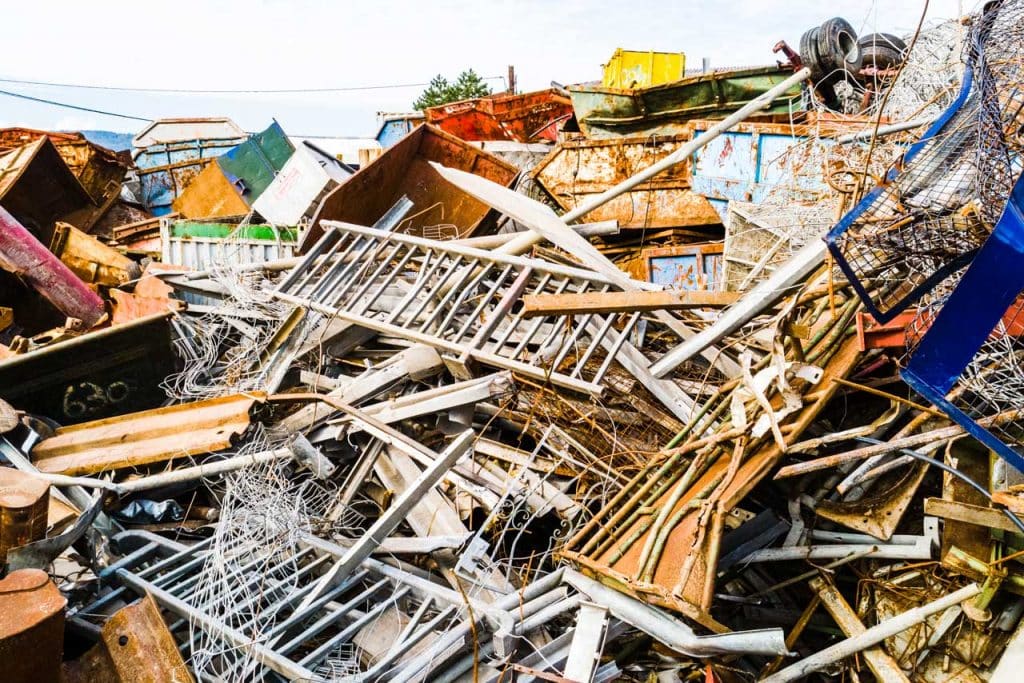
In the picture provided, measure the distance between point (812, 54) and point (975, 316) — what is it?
5.76 m

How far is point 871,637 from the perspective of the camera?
10.8ft

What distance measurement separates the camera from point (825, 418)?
388 centimetres

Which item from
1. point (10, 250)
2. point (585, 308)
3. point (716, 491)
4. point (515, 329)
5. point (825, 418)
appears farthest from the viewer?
point (10, 250)

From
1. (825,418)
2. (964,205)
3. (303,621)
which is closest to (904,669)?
(825,418)

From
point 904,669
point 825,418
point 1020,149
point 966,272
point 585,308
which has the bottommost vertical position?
point 904,669

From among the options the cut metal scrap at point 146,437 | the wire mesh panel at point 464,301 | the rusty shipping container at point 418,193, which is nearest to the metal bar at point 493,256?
the wire mesh panel at point 464,301

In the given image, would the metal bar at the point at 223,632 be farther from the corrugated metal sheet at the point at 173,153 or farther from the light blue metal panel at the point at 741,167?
the corrugated metal sheet at the point at 173,153

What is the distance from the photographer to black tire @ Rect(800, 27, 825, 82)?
24.8ft

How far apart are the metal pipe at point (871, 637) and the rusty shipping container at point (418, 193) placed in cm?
455

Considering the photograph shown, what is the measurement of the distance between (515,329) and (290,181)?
13.3 feet

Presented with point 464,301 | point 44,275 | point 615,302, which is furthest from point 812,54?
point 44,275

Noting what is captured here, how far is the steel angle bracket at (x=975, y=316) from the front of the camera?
2.47 m

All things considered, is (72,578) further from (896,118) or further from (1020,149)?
(896,118)

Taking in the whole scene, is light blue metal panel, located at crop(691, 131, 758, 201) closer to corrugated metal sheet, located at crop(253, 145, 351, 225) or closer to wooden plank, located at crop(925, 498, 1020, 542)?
wooden plank, located at crop(925, 498, 1020, 542)
